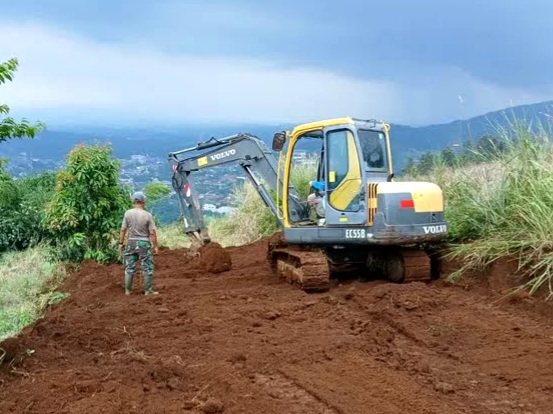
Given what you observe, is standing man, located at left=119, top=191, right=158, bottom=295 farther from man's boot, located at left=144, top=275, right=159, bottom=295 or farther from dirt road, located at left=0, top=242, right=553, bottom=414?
dirt road, located at left=0, top=242, right=553, bottom=414

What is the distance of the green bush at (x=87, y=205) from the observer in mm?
14117

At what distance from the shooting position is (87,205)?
14359 mm

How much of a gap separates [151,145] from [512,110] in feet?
93.0

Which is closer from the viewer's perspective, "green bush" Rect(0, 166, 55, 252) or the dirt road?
the dirt road

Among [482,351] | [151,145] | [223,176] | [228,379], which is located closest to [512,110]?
[482,351]

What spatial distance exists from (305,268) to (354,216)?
1.03 metres

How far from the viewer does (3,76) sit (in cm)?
602

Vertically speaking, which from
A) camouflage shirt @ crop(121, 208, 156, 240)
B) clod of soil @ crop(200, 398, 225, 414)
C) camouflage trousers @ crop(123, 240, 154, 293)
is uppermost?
camouflage shirt @ crop(121, 208, 156, 240)

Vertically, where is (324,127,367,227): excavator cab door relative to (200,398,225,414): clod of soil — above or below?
above

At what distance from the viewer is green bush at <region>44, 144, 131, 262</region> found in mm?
14117

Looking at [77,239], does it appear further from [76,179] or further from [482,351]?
[482,351]

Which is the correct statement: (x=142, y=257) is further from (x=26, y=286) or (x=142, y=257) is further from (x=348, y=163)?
(x=26, y=286)

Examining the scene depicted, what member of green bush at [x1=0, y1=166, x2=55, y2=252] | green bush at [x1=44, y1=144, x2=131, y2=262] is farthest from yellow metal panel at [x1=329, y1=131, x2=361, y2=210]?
green bush at [x1=0, y1=166, x2=55, y2=252]

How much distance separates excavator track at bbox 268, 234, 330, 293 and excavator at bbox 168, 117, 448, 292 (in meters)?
0.01
